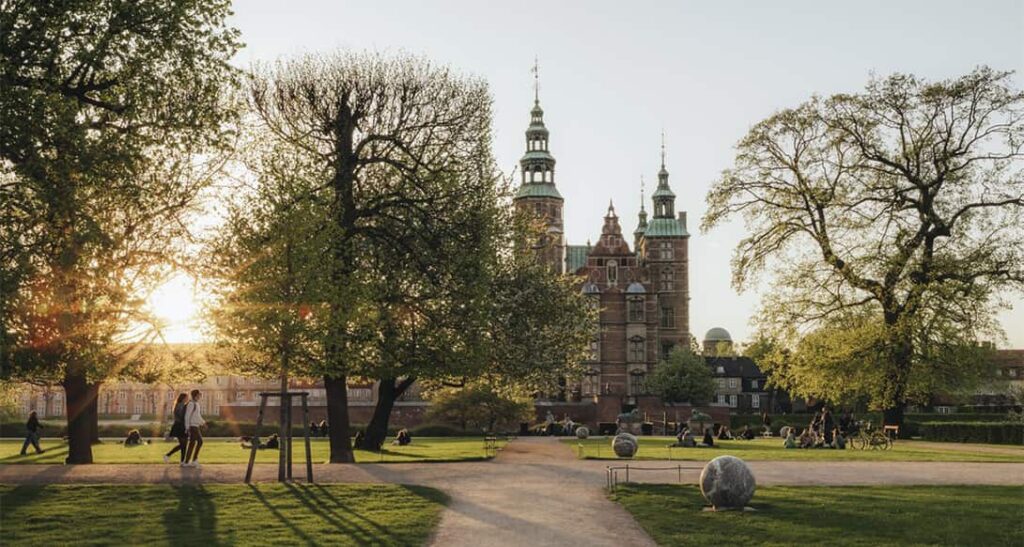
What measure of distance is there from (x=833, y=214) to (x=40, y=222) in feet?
114

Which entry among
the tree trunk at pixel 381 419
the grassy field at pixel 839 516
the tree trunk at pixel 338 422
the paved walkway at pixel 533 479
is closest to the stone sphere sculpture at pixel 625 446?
the paved walkway at pixel 533 479

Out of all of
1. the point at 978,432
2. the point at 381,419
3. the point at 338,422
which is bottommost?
the point at 978,432

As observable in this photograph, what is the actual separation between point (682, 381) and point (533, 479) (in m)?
76.9

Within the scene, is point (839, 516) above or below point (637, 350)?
below

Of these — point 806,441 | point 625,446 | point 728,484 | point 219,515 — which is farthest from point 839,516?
point 806,441

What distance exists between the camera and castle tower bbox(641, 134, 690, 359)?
117375 mm

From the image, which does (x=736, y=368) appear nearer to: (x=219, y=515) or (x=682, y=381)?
(x=682, y=381)

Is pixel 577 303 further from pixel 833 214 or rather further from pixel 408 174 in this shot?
pixel 408 174

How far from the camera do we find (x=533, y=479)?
24844mm

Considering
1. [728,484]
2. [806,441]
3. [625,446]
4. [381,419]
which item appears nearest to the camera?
[728,484]

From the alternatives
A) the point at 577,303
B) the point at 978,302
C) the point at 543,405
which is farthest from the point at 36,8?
the point at 543,405

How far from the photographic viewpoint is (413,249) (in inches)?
1233

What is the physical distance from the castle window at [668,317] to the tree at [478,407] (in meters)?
54.7

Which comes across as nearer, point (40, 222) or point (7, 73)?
point (7, 73)
